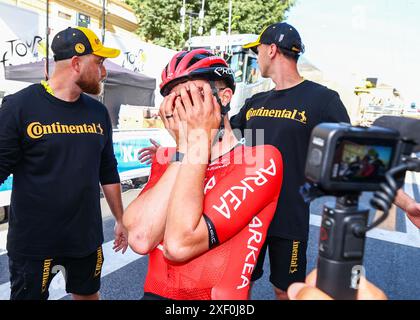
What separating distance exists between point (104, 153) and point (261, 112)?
1258 mm

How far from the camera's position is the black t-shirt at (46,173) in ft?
6.89

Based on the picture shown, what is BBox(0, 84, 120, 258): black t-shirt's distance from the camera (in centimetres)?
210

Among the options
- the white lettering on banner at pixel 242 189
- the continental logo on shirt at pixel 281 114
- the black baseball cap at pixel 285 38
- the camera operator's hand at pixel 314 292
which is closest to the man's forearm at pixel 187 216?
the white lettering on banner at pixel 242 189

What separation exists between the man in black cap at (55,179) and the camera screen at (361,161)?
6.11 feet

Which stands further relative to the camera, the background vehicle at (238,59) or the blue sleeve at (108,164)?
the background vehicle at (238,59)

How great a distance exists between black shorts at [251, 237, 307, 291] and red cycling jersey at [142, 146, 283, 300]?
3.62ft

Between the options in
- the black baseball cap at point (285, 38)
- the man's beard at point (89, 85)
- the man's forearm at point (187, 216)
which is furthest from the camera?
the black baseball cap at point (285, 38)

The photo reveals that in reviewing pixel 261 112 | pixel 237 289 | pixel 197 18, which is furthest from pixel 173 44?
pixel 237 289

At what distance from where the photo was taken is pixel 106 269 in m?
3.86

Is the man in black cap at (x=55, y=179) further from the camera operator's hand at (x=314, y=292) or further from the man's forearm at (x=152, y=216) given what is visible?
the camera operator's hand at (x=314, y=292)

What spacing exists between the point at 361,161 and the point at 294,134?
174cm
